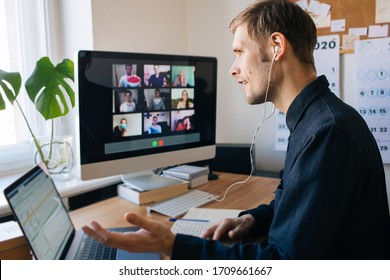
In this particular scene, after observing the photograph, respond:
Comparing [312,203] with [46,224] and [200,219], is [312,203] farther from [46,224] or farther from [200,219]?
[46,224]

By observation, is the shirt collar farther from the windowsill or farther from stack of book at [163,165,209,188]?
the windowsill

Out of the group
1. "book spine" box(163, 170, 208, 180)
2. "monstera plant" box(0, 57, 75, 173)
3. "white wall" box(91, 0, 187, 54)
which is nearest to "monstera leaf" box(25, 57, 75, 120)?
"monstera plant" box(0, 57, 75, 173)

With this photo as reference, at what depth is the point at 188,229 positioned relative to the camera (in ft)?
3.66

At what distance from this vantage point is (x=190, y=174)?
62.5 inches

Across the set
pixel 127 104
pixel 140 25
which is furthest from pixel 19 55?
pixel 127 104

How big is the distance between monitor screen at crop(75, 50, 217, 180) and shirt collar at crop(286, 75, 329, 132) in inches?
23.2

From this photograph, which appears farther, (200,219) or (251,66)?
(200,219)

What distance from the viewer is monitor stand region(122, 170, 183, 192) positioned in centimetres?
141

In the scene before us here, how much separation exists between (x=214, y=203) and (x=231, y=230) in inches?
12.9

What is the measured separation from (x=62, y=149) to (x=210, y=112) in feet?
2.20

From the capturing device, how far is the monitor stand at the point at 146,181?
1.41 m

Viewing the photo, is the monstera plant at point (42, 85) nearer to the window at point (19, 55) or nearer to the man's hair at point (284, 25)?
the window at point (19, 55)

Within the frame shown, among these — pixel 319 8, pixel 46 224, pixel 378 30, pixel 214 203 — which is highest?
pixel 319 8
